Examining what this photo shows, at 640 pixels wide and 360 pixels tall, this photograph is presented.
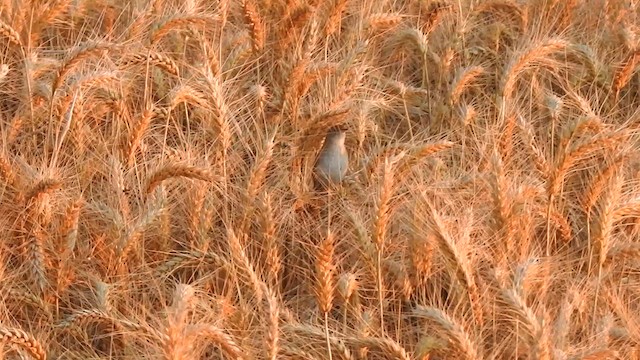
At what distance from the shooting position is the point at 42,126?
3.08 meters

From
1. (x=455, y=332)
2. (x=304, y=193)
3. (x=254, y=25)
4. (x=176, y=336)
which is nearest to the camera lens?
(x=176, y=336)

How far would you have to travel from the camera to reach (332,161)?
2.97 meters

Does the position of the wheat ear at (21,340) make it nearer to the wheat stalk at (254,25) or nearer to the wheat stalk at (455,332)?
the wheat stalk at (455,332)

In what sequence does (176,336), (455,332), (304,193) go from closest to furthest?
1. (176,336)
2. (455,332)
3. (304,193)

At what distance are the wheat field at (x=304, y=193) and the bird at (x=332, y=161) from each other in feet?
0.15

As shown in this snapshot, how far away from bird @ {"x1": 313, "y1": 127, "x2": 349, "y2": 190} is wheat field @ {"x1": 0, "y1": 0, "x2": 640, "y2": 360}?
0.05m

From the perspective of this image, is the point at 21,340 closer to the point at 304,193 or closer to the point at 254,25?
the point at 304,193

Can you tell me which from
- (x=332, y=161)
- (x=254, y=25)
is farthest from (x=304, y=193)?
(x=254, y=25)

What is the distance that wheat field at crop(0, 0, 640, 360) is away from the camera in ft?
8.06

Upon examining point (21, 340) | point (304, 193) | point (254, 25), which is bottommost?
point (304, 193)

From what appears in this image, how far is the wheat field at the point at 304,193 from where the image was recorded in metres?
2.46

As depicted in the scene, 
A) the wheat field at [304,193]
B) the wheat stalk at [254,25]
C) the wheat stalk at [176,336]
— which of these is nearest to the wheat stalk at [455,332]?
the wheat field at [304,193]

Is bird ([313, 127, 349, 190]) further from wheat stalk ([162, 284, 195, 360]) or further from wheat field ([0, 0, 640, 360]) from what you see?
wheat stalk ([162, 284, 195, 360])

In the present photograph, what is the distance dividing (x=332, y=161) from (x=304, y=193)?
12cm
